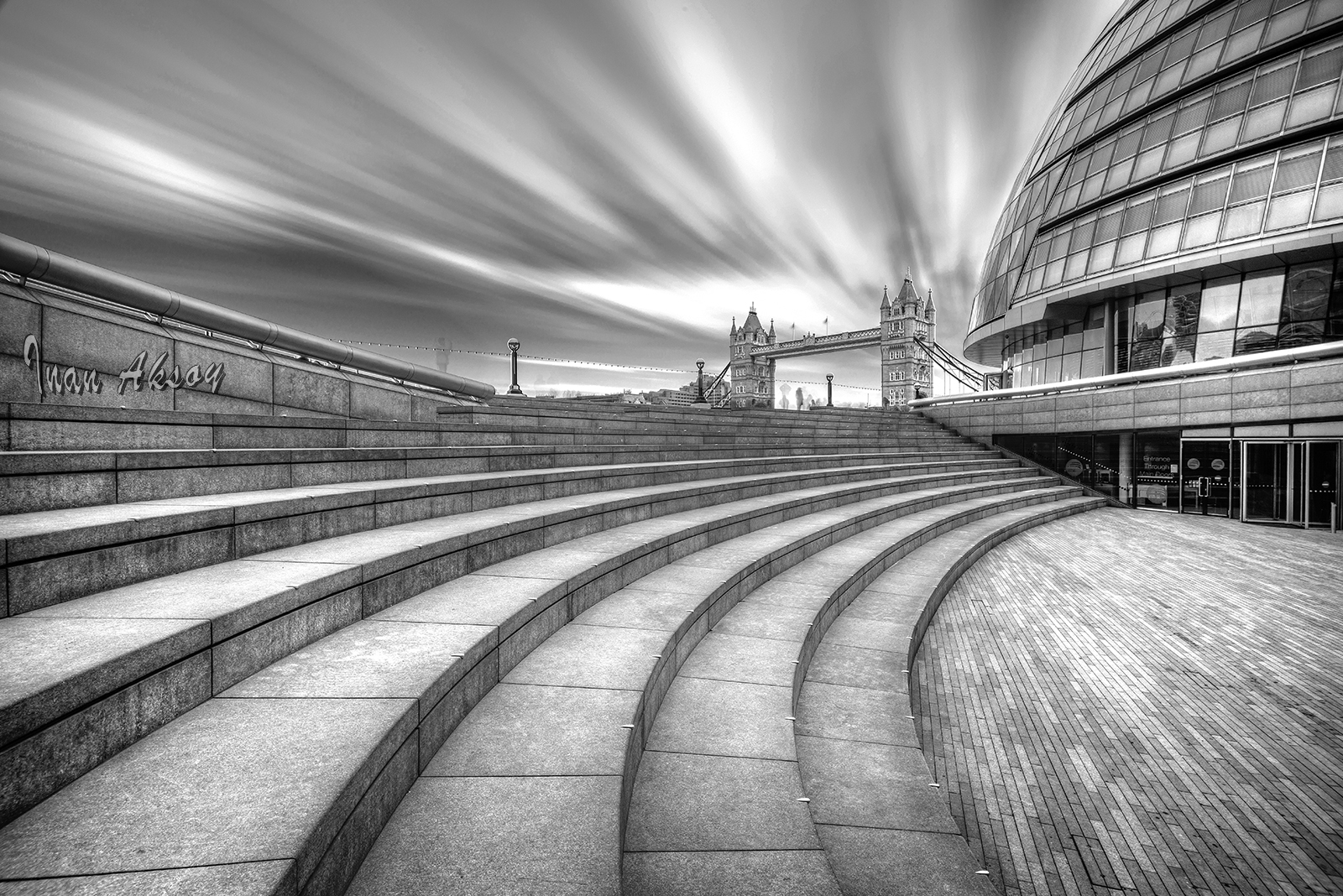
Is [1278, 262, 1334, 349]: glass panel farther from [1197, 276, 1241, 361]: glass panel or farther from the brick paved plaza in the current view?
the brick paved plaza

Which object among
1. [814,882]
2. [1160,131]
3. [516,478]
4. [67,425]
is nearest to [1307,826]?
[814,882]

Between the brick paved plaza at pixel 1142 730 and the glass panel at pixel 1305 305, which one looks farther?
the glass panel at pixel 1305 305

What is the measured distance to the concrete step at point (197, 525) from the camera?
2984 mm

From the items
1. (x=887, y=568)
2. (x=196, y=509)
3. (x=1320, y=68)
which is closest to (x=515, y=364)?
(x=887, y=568)

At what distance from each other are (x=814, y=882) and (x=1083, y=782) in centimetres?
306

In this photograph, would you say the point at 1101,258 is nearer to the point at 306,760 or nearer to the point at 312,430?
the point at 312,430

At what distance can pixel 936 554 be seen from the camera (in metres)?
10.1

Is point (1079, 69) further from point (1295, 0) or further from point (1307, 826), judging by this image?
point (1307, 826)

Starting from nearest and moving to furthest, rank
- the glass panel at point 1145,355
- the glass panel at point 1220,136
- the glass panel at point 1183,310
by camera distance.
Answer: the glass panel at point 1183,310
the glass panel at point 1220,136
the glass panel at point 1145,355

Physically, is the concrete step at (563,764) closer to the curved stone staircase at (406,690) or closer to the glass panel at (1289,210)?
the curved stone staircase at (406,690)

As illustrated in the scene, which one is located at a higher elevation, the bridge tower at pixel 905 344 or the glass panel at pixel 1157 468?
the bridge tower at pixel 905 344

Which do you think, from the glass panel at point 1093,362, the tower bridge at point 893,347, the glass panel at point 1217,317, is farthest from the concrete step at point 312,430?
the tower bridge at point 893,347

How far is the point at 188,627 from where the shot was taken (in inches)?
104

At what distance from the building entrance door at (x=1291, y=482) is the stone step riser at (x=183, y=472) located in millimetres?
19946
